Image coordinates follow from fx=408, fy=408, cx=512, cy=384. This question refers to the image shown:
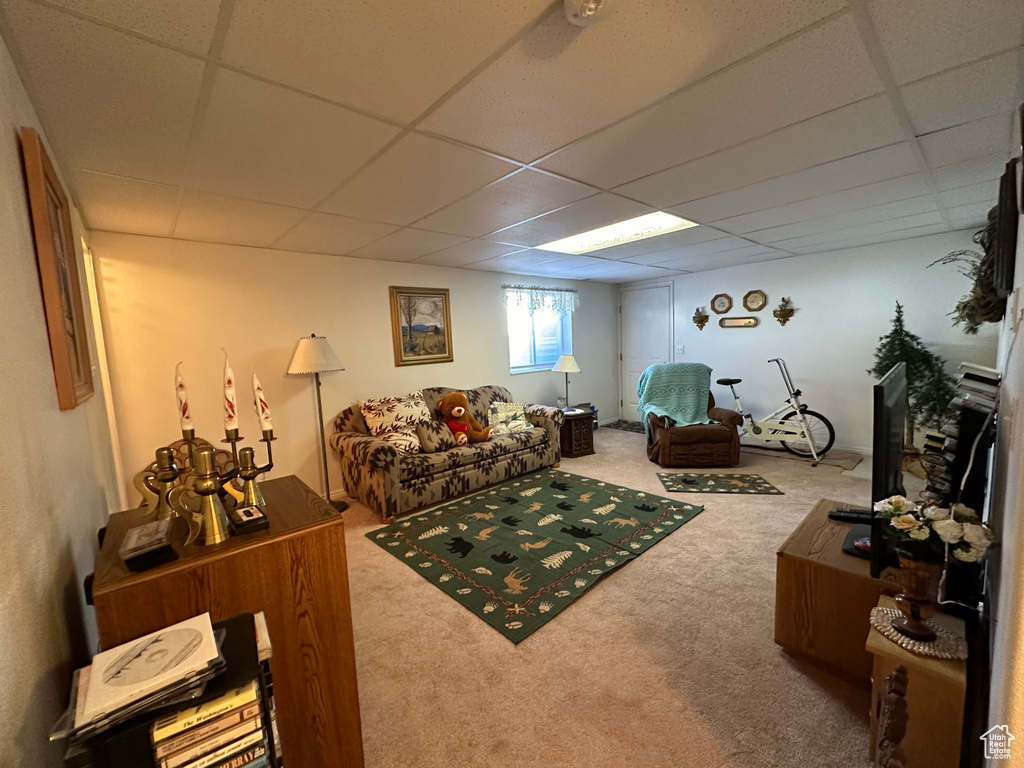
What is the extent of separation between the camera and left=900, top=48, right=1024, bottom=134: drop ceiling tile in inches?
49.8

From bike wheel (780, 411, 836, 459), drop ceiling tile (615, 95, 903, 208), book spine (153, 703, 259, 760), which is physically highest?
drop ceiling tile (615, 95, 903, 208)

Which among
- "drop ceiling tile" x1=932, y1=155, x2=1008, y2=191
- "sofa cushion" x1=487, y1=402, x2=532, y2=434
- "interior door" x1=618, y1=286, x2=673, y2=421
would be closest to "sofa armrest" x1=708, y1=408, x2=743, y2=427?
"interior door" x1=618, y1=286, x2=673, y2=421

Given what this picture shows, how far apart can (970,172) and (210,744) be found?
12.2 feet

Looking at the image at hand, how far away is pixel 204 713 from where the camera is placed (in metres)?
0.74

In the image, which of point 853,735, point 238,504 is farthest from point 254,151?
point 853,735

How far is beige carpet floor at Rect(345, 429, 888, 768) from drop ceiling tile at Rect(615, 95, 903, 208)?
2.15 meters

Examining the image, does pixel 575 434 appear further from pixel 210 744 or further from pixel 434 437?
pixel 210 744

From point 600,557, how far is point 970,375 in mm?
2066

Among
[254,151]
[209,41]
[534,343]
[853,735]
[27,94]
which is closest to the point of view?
[209,41]

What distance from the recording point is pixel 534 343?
5.47m

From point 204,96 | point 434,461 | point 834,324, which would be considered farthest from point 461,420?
point 834,324

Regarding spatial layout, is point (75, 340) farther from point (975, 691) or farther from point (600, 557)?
point (975, 691)

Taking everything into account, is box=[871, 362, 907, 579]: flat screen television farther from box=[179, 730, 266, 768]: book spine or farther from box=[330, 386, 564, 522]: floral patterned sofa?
box=[330, 386, 564, 522]: floral patterned sofa

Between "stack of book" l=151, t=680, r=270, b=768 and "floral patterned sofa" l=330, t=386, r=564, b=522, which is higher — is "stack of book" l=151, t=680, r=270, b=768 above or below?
above
